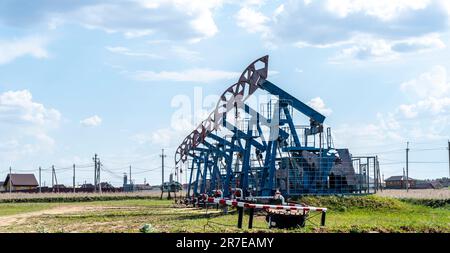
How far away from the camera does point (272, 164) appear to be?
76.1 ft

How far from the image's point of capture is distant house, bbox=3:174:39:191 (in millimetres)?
92625

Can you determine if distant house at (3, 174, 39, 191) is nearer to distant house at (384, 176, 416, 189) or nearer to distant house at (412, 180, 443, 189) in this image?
distant house at (384, 176, 416, 189)

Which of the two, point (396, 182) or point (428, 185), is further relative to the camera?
point (396, 182)

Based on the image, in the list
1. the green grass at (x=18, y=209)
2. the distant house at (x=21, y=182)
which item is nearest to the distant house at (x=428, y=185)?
the distant house at (x=21, y=182)

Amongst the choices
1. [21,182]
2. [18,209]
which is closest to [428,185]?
[21,182]

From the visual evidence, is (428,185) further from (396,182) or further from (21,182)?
(21,182)

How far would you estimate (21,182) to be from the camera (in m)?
94.7

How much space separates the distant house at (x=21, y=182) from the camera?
9262 cm

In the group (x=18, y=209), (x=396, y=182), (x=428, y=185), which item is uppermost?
(x=396, y=182)

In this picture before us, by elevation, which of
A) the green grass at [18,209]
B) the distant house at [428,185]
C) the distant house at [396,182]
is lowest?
the green grass at [18,209]

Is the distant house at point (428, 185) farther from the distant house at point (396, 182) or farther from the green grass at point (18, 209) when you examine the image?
the green grass at point (18, 209)
